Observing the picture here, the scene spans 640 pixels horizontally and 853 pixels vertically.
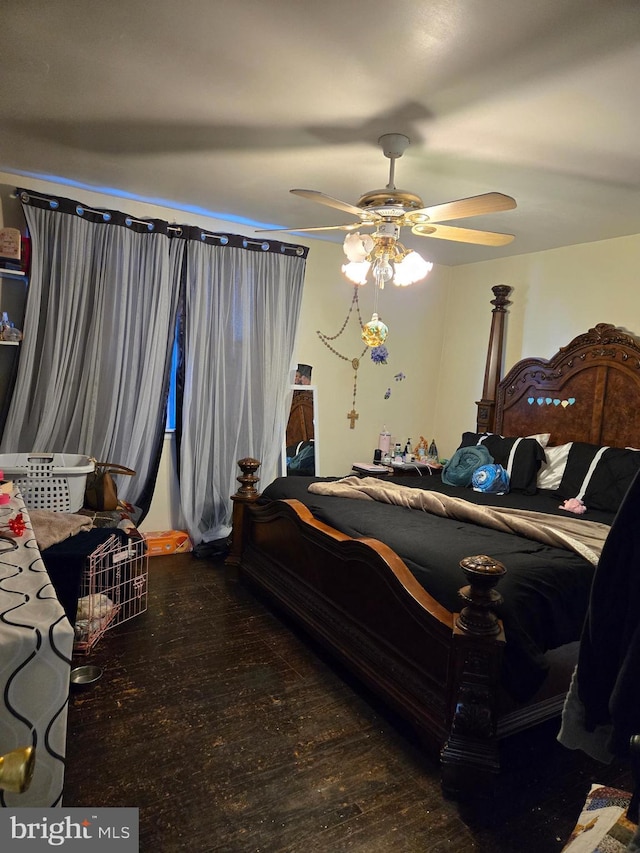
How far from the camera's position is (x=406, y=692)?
79.3 inches

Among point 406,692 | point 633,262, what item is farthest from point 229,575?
point 633,262

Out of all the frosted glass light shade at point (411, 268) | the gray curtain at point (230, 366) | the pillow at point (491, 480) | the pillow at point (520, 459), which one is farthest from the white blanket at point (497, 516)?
the frosted glass light shade at point (411, 268)

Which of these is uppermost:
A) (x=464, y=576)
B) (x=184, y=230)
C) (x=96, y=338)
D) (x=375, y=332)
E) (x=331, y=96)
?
(x=331, y=96)

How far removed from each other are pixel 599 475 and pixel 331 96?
2518mm

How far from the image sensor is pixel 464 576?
1.95 m

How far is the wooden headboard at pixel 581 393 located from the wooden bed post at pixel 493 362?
58 mm

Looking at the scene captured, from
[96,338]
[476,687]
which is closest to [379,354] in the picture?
[96,338]

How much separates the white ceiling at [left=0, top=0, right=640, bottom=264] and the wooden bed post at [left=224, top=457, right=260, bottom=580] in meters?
1.69

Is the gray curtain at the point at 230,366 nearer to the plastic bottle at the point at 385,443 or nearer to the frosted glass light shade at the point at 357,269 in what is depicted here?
the plastic bottle at the point at 385,443

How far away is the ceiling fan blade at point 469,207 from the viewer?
2.00 metres

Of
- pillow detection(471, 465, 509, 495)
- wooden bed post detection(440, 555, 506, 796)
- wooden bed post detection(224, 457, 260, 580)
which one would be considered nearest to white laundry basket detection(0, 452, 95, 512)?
wooden bed post detection(224, 457, 260, 580)

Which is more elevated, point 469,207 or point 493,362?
point 469,207

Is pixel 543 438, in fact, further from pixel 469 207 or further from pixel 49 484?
pixel 49 484

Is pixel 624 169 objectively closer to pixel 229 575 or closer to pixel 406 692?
pixel 406 692
